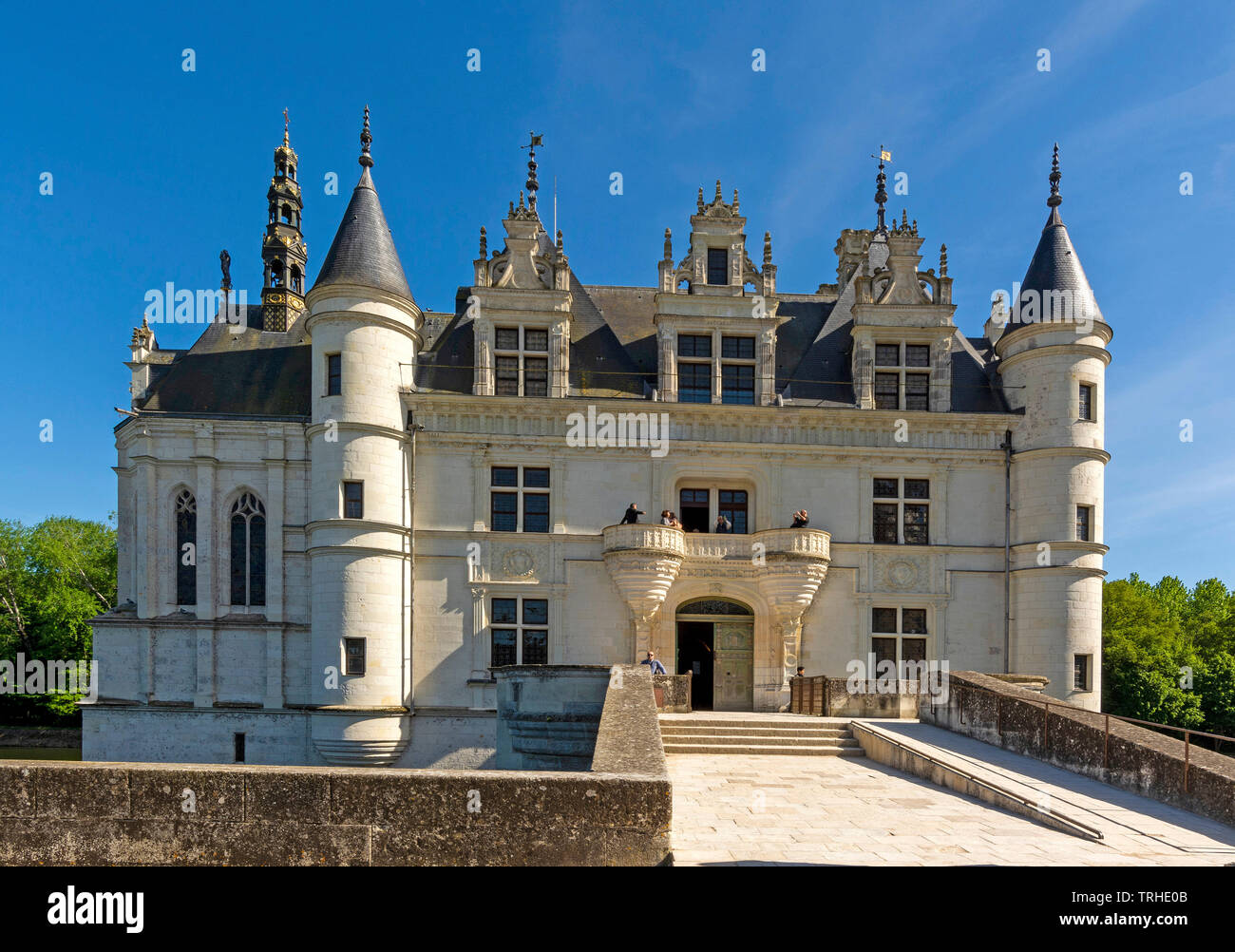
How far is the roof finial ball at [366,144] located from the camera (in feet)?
78.3

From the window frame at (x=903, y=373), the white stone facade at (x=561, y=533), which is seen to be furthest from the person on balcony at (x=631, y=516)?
the window frame at (x=903, y=373)

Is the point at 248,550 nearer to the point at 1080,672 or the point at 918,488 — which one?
the point at 918,488

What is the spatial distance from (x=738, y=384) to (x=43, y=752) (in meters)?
42.6

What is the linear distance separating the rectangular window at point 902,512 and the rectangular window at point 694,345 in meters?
6.72

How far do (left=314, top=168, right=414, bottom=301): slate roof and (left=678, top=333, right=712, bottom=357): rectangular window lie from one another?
869 centimetres

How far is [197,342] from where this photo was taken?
83.7 feet

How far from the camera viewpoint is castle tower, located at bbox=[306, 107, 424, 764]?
20.3 metres

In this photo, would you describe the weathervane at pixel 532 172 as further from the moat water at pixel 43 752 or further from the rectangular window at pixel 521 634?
the moat water at pixel 43 752

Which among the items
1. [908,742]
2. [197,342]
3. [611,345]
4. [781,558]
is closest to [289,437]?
[197,342]

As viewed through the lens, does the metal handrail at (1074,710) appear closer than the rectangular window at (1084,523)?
Yes

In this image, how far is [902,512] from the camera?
868 inches

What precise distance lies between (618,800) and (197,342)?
1027 inches

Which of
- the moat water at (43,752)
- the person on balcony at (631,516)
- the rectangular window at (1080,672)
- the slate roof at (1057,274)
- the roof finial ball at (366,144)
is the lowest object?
the moat water at (43,752)
